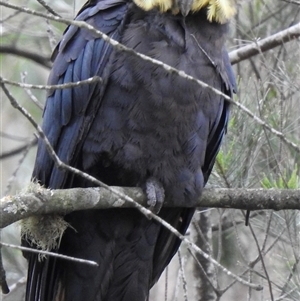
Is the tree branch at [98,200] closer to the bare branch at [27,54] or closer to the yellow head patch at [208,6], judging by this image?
the yellow head patch at [208,6]

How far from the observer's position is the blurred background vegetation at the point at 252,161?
9.34 ft

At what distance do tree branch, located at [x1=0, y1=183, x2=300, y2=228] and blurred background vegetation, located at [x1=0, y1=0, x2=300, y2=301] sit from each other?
0.26 meters

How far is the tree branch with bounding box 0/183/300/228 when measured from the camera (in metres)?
1.96

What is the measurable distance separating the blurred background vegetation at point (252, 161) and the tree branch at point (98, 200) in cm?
26

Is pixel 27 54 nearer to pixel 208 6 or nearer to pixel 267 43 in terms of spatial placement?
pixel 267 43

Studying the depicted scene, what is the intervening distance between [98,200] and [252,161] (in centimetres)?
88

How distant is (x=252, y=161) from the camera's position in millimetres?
2875

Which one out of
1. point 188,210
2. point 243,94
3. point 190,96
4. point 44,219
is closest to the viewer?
point 44,219

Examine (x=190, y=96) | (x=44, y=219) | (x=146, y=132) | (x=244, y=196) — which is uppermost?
(x=190, y=96)

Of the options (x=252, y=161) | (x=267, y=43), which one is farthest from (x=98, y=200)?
(x=267, y=43)

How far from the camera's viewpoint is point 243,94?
3.26 m

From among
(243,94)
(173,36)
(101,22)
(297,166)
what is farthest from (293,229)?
(101,22)

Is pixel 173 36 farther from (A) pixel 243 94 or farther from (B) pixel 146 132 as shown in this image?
(A) pixel 243 94

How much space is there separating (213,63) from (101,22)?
1.41ft
